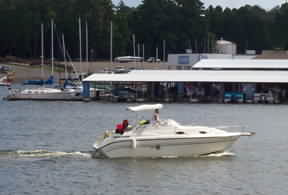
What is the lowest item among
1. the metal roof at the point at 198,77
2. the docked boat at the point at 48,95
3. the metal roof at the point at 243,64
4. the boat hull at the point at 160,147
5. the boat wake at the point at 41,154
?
the docked boat at the point at 48,95

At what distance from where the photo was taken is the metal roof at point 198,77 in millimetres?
86188

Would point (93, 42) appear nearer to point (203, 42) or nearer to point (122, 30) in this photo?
point (122, 30)

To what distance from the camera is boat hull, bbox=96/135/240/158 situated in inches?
1726

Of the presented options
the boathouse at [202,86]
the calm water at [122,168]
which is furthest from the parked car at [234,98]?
the calm water at [122,168]

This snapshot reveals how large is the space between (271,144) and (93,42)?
10454 cm

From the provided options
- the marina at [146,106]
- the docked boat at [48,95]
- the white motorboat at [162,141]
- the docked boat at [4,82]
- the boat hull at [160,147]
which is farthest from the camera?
the docked boat at [4,82]

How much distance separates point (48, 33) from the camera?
5945 inches

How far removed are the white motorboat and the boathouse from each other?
135 feet

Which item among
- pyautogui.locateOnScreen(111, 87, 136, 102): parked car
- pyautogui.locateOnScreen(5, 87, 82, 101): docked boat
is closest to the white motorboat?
pyautogui.locateOnScreen(111, 87, 136, 102): parked car

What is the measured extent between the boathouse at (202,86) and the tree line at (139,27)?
5759 cm

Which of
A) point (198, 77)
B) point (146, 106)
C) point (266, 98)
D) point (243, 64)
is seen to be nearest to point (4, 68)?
point (243, 64)

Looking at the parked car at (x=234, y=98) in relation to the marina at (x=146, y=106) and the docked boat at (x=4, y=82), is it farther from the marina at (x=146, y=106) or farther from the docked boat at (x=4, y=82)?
the docked boat at (x=4, y=82)

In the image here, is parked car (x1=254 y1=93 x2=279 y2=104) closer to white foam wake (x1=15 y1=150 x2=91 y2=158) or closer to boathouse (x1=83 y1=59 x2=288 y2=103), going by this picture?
boathouse (x1=83 y1=59 x2=288 y2=103)

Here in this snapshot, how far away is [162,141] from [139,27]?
131766 mm
